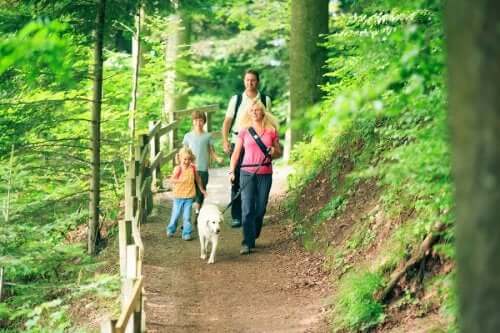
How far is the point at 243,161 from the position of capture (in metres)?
13.1

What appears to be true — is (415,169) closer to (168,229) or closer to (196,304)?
(196,304)

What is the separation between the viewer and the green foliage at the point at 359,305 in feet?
30.7

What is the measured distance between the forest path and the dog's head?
1.84 feet

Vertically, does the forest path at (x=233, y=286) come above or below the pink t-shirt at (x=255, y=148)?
below

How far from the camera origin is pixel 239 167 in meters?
13.9

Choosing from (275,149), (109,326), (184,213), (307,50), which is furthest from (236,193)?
(109,326)

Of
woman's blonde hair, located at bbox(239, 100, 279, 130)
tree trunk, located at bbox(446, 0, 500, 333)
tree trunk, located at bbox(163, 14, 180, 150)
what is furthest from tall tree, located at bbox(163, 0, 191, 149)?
tree trunk, located at bbox(446, 0, 500, 333)

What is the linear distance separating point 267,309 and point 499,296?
7.42m

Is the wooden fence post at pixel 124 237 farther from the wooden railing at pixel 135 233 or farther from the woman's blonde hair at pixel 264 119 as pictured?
the woman's blonde hair at pixel 264 119

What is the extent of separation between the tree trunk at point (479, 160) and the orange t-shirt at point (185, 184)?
1032cm

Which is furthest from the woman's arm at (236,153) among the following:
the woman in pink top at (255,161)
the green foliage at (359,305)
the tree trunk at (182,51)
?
the tree trunk at (182,51)

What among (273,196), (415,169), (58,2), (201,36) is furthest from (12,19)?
(201,36)

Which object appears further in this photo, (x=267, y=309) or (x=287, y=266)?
(x=287, y=266)

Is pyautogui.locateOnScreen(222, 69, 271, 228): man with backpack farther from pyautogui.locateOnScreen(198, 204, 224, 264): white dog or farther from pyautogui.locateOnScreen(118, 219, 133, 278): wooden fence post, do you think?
pyautogui.locateOnScreen(118, 219, 133, 278): wooden fence post
